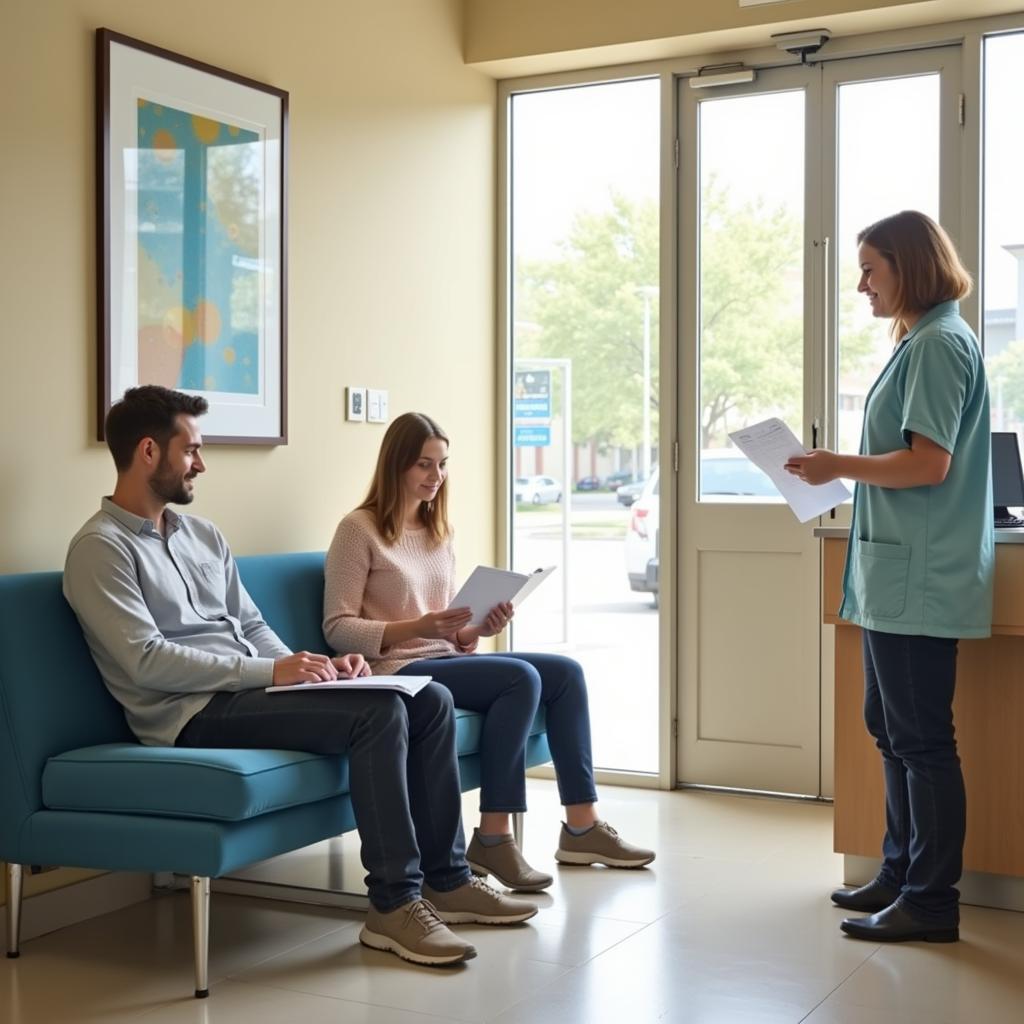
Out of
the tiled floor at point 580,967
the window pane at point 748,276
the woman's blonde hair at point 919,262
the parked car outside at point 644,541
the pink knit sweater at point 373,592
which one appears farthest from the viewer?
the parked car outside at point 644,541

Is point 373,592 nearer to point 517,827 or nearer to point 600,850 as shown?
point 517,827

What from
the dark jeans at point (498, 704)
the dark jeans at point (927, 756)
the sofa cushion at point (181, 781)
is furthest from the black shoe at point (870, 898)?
the sofa cushion at point (181, 781)

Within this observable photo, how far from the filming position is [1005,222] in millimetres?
4160

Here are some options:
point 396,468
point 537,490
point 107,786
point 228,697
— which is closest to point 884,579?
point 396,468

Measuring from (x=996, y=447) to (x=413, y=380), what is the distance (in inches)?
68.7

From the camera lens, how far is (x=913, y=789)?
3.03 meters

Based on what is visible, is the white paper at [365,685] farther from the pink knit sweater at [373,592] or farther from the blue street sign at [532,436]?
the blue street sign at [532,436]

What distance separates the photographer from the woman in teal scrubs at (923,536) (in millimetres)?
2953

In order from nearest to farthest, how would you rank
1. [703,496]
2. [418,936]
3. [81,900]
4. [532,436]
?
[418,936] < [81,900] < [703,496] < [532,436]

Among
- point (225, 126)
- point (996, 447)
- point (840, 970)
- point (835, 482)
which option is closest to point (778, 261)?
point (996, 447)

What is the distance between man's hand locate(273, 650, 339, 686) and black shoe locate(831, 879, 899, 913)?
1282 mm

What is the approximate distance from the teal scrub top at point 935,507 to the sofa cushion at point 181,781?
1.25 m

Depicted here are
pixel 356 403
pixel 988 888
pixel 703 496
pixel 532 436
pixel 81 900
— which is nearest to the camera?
pixel 81 900

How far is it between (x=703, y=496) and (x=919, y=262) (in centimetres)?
165
